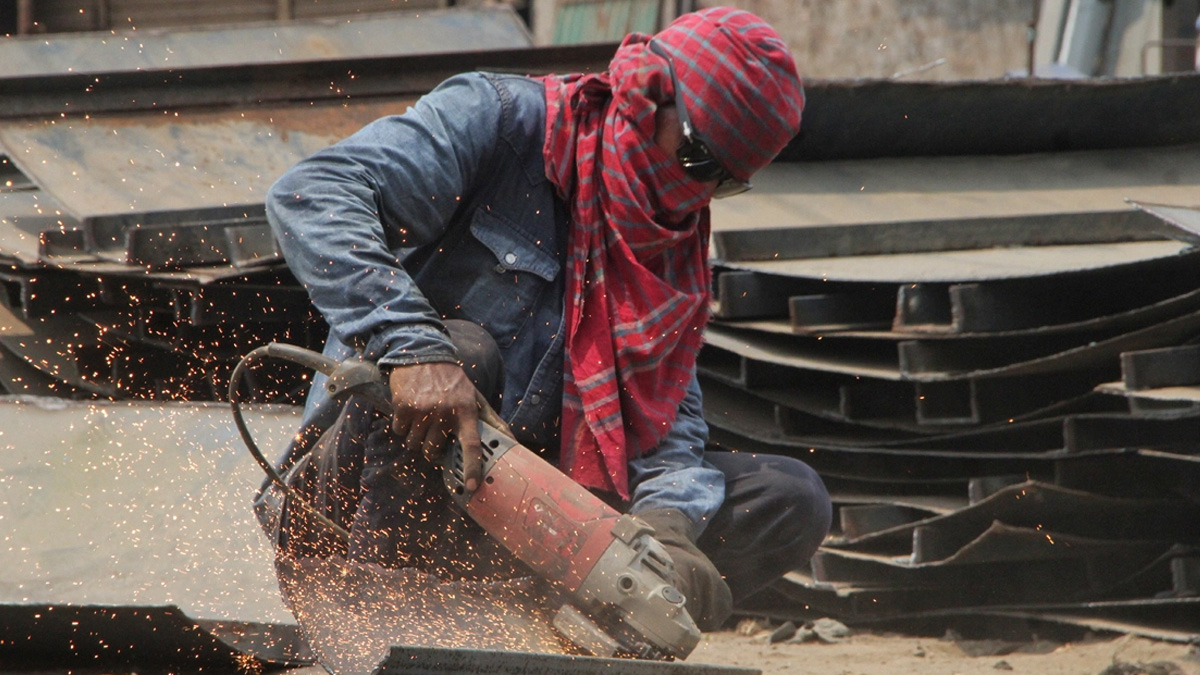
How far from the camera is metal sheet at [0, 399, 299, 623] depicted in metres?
3.29

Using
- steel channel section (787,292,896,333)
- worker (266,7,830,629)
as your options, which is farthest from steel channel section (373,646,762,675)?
steel channel section (787,292,896,333)

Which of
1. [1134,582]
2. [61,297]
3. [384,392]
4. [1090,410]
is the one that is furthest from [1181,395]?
[61,297]

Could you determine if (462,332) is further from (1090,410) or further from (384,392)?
(1090,410)

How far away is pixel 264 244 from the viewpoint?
12.8 ft

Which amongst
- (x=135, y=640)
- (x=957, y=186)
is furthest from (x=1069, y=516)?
(x=135, y=640)

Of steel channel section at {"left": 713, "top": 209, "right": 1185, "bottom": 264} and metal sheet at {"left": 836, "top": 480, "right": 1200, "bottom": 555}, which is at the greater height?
steel channel section at {"left": 713, "top": 209, "right": 1185, "bottom": 264}

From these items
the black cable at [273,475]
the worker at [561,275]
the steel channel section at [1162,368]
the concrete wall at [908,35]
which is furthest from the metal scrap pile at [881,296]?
the concrete wall at [908,35]

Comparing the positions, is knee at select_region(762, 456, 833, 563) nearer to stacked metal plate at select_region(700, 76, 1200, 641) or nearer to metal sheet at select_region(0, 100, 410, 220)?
stacked metal plate at select_region(700, 76, 1200, 641)

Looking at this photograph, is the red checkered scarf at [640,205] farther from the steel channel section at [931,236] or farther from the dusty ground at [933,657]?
the steel channel section at [931,236]

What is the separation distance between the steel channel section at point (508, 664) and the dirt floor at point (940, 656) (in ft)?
3.76

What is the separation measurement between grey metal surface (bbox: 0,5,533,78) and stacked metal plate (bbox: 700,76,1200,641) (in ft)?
7.15

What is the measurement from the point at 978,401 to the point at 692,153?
→ 56.1 inches

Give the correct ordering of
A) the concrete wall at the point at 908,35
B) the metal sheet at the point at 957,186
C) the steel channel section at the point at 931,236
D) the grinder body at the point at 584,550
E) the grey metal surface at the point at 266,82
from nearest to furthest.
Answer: the grinder body at the point at 584,550, the steel channel section at the point at 931,236, the metal sheet at the point at 957,186, the grey metal surface at the point at 266,82, the concrete wall at the point at 908,35

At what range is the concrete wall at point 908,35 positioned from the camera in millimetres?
8492
